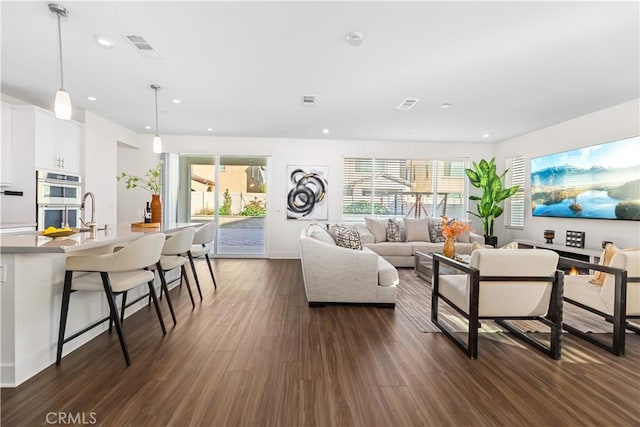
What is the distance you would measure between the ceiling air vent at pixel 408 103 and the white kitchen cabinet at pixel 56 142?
4933mm

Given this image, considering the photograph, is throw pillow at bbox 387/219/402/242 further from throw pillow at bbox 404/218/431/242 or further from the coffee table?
the coffee table

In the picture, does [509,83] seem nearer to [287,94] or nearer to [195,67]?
[287,94]

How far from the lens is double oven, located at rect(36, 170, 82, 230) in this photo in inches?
160

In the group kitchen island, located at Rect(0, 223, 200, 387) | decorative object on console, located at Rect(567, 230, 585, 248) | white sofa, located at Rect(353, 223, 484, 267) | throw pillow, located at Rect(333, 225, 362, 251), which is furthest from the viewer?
white sofa, located at Rect(353, 223, 484, 267)

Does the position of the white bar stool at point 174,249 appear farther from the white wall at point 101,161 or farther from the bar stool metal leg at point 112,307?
the white wall at point 101,161

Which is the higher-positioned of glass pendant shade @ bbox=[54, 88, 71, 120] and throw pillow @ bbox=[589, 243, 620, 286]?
glass pendant shade @ bbox=[54, 88, 71, 120]

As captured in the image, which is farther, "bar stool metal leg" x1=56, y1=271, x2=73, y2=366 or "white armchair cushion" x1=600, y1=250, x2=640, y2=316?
"white armchair cushion" x1=600, y1=250, x2=640, y2=316

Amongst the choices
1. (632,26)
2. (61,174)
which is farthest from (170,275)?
(632,26)

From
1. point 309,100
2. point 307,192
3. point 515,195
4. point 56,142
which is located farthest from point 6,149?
point 515,195

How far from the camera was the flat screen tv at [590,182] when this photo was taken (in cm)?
407

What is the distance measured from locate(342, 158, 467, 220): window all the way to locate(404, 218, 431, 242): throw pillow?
906 millimetres

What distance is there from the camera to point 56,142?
4344 mm

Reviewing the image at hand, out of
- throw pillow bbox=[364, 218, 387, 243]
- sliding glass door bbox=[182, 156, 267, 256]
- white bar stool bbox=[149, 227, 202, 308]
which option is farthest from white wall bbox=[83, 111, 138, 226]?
throw pillow bbox=[364, 218, 387, 243]

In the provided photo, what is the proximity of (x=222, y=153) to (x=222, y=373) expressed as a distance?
17.6 ft
